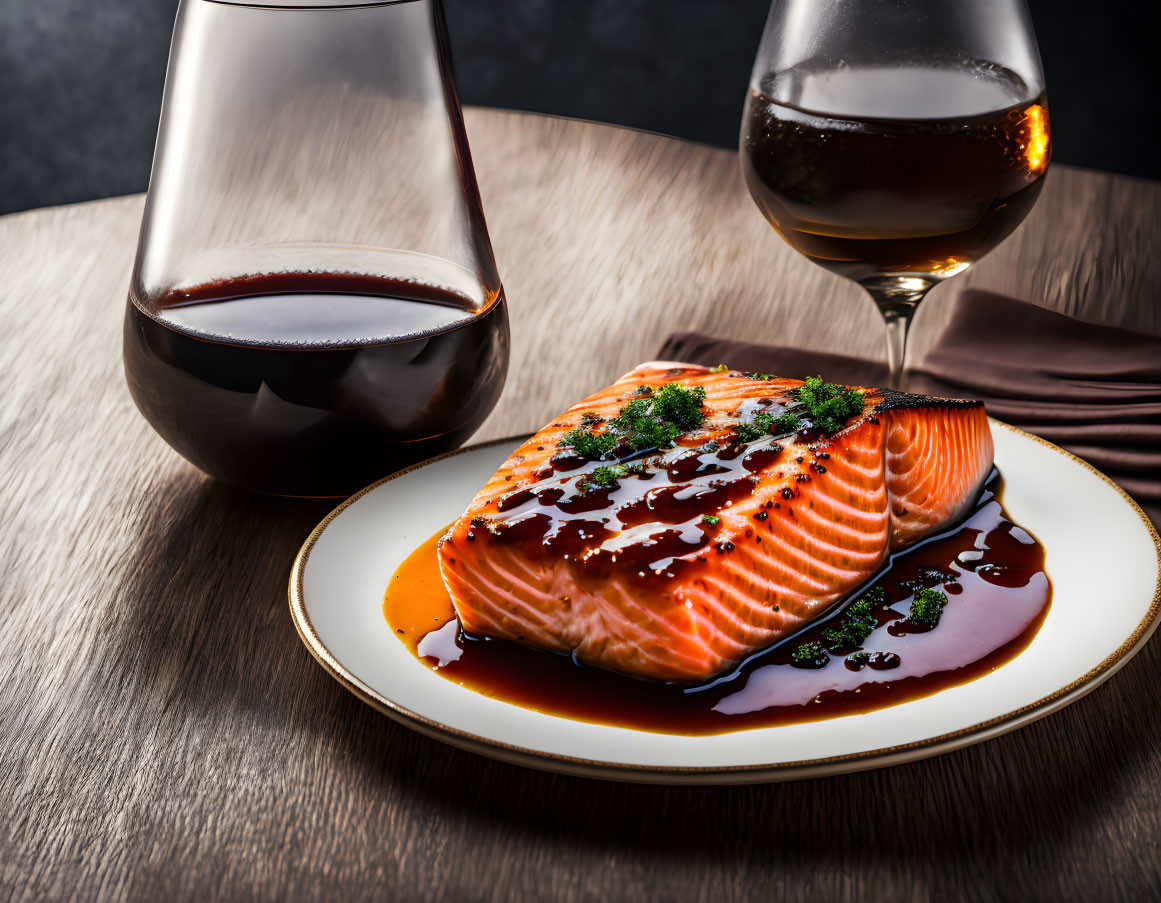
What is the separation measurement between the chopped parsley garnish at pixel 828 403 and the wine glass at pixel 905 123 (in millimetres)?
195

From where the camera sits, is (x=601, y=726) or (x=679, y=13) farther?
(x=679, y=13)

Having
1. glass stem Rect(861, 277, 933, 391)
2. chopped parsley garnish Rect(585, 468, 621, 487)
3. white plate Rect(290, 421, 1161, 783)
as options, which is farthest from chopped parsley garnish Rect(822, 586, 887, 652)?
glass stem Rect(861, 277, 933, 391)

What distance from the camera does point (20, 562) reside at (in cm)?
141

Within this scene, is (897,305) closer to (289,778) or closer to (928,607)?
(928,607)

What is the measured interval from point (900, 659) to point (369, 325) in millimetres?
707

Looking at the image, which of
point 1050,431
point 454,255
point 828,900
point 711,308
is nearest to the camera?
point 828,900

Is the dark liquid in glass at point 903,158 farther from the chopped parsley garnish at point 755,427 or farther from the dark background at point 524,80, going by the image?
the dark background at point 524,80

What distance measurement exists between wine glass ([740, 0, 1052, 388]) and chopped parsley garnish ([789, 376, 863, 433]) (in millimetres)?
195

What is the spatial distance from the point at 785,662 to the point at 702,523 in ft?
0.51

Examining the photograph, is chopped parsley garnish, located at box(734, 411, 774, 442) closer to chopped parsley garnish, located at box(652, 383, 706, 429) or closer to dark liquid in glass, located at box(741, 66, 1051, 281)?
chopped parsley garnish, located at box(652, 383, 706, 429)

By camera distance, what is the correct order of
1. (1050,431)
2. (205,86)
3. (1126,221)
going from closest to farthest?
(205,86) < (1050,431) < (1126,221)

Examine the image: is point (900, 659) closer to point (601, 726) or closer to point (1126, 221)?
point (601, 726)

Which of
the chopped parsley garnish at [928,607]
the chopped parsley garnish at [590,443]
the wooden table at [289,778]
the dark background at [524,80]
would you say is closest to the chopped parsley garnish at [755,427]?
the chopped parsley garnish at [590,443]

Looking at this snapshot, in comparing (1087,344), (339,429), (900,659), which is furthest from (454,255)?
(1087,344)
